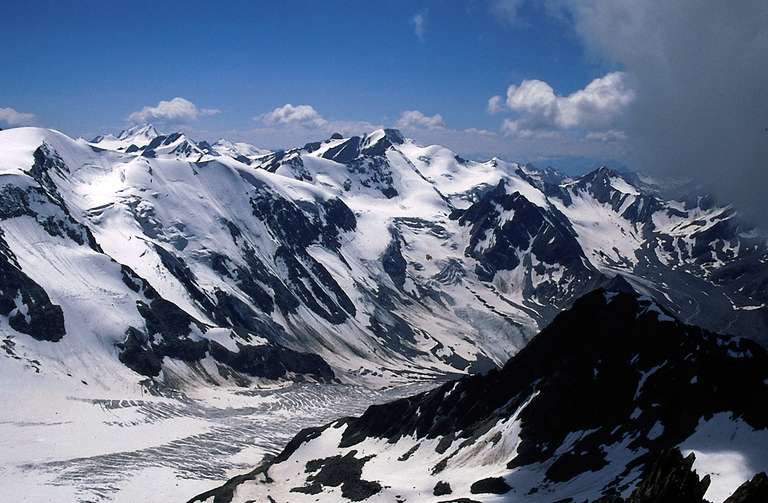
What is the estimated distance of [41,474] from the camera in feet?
550

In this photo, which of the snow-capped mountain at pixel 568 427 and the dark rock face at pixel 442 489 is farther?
the dark rock face at pixel 442 489

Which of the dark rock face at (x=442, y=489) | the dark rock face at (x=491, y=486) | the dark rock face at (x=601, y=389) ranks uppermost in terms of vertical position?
the dark rock face at (x=601, y=389)

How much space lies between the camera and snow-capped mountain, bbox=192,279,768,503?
88.7 metres

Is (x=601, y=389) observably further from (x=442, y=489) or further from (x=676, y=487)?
(x=676, y=487)

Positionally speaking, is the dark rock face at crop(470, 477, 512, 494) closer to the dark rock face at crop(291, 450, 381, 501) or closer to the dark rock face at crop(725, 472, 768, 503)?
the dark rock face at crop(291, 450, 381, 501)

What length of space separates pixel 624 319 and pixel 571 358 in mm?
12493

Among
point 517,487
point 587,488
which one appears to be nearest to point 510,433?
point 517,487

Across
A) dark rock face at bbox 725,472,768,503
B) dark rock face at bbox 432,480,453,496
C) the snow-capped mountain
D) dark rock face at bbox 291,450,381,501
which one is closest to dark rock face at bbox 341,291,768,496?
the snow-capped mountain

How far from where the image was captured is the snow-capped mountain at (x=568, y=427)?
3492 inches

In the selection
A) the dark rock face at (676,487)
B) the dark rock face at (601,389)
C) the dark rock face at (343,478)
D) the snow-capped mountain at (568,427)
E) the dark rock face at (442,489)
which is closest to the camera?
the dark rock face at (676,487)

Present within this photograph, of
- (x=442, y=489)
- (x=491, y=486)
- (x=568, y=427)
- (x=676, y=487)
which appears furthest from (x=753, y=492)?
(x=442, y=489)

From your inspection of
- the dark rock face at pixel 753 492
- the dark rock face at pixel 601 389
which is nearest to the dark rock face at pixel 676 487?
the dark rock face at pixel 753 492

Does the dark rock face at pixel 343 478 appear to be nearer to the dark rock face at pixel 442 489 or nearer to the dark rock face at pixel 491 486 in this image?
the dark rock face at pixel 442 489

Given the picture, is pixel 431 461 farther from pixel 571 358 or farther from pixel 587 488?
pixel 587 488
